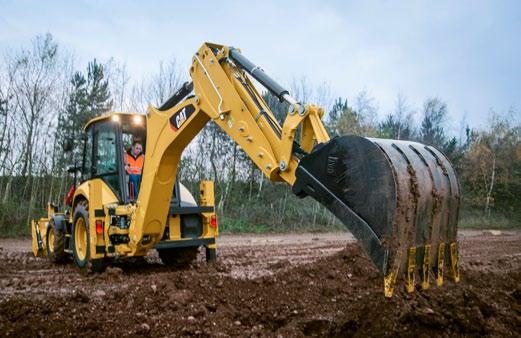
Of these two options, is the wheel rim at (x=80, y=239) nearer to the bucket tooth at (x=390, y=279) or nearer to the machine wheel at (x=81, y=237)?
the machine wheel at (x=81, y=237)

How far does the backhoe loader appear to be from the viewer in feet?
11.6

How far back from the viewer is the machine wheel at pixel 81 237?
7.50 meters

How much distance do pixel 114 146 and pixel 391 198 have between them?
531cm

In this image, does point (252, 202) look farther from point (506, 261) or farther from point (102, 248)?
point (102, 248)

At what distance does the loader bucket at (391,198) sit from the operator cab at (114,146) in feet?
13.3

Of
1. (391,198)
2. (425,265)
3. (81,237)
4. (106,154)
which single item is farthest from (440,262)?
(81,237)

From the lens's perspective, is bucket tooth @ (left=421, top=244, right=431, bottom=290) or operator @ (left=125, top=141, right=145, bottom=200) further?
operator @ (left=125, top=141, right=145, bottom=200)

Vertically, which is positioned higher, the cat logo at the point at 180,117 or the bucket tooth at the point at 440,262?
the cat logo at the point at 180,117

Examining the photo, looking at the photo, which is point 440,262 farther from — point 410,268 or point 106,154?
point 106,154

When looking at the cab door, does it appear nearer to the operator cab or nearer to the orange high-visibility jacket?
the operator cab

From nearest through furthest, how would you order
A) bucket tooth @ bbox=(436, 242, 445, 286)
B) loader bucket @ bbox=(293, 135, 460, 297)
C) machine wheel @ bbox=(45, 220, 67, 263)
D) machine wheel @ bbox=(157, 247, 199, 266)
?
loader bucket @ bbox=(293, 135, 460, 297) → bucket tooth @ bbox=(436, 242, 445, 286) → machine wheel @ bbox=(157, 247, 199, 266) → machine wheel @ bbox=(45, 220, 67, 263)

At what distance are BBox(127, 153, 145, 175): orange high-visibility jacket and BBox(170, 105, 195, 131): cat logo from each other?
1.51 metres

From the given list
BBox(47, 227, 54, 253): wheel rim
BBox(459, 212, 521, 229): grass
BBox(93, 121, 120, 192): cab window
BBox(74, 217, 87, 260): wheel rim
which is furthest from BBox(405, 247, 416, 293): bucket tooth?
BBox(459, 212, 521, 229): grass

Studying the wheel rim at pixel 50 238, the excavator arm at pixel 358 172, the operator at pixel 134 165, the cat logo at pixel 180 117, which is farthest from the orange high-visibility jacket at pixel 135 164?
the wheel rim at pixel 50 238
